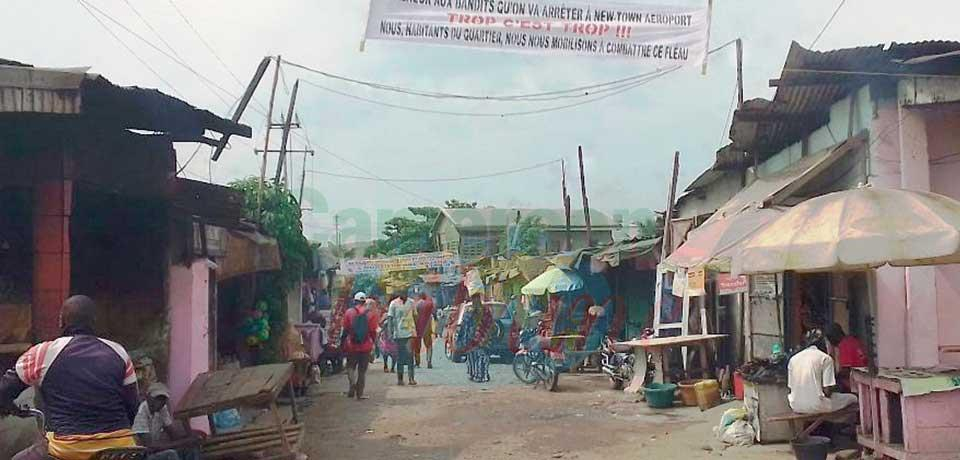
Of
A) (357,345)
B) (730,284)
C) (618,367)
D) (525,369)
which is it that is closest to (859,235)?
(730,284)

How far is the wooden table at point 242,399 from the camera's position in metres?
8.03

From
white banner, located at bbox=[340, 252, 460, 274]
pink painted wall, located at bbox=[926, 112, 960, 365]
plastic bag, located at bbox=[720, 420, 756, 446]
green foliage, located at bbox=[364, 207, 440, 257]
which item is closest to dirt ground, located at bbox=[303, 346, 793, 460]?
plastic bag, located at bbox=[720, 420, 756, 446]

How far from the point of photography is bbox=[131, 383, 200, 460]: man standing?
7.45 metres

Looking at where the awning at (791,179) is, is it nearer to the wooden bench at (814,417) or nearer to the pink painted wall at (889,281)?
the pink painted wall at (889,281)

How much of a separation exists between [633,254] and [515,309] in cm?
984

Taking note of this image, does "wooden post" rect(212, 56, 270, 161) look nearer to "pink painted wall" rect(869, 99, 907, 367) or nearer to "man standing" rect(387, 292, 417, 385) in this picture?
"man standing" rect(387, 292, 417, 385)

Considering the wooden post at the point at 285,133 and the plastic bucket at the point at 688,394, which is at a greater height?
the wooden post at the point at 285,133

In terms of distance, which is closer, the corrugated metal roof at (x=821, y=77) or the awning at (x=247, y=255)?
the corrugated metal roof at (x=821, y=77)

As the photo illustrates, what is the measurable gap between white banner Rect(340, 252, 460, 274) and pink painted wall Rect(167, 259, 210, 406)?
84.1ft

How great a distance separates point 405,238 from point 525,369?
42370mm

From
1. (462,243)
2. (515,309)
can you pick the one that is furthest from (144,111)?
(462,243)

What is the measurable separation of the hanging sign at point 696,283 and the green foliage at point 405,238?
4342cm

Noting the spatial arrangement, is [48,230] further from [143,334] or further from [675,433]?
[675,433]

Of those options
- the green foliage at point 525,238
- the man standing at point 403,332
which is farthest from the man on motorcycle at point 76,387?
the green foliage at point 525,238
